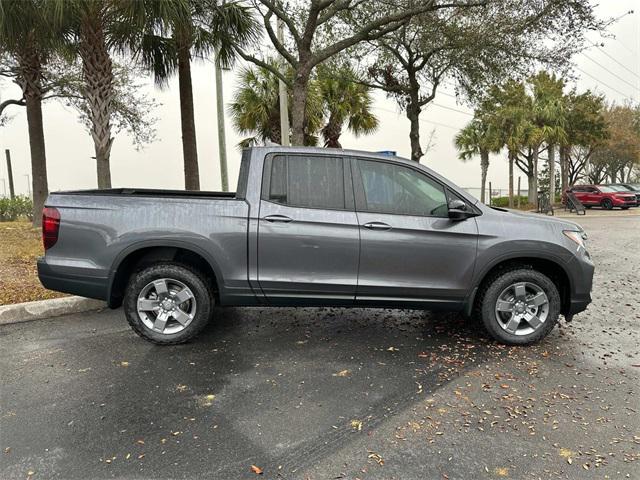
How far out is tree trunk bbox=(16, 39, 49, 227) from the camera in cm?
1098

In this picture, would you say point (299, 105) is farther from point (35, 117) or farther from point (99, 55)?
point (35, 117)

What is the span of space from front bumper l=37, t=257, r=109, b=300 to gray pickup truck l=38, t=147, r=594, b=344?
10 mm

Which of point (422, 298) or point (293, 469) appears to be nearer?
point (293, 469)

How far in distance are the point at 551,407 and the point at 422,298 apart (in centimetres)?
134

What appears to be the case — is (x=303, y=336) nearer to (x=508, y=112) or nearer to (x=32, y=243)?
(x=32, y=243)

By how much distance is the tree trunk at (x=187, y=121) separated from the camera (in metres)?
10.1

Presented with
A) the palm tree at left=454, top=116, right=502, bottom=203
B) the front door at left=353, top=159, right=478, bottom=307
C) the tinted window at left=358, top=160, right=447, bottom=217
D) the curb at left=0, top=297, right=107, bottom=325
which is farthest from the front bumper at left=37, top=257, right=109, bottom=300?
the palm tree at left=454, top=116, right=502, bottom=203

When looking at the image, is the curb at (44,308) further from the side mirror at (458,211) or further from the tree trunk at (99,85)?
the tree trunk at (99,85)

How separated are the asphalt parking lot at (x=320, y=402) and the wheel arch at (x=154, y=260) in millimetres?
531

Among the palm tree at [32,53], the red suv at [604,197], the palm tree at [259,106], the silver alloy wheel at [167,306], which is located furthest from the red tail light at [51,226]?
the red suv at [604,197]

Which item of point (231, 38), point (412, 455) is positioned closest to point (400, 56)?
point (231, 38)

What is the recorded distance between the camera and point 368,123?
1816 cm

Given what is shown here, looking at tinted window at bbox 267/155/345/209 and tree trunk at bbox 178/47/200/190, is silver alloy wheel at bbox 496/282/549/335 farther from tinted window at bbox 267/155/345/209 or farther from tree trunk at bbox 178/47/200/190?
tree trunk at bbox 178/47/200/190

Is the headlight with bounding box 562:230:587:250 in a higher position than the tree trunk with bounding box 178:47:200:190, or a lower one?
lower
